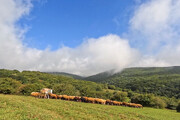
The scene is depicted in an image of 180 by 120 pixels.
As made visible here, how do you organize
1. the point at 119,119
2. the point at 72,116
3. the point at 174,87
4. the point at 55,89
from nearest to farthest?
1. the point at 72,116
2. the point at 119,119
3. the point at 55,89
4. the point at 174,87

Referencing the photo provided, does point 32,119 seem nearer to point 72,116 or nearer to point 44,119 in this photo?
point 44,119

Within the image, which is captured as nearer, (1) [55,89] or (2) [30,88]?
(2) [30,88]

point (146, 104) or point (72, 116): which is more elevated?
point (72, 116)

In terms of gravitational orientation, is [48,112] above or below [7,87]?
below

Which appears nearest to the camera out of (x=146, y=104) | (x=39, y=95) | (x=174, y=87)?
(x=39, y=95)

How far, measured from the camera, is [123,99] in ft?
176

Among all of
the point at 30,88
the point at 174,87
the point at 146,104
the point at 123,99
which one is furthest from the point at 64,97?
the point at 174,87

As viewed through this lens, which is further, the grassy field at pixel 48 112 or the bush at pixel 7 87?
the bush at pixel 7 87

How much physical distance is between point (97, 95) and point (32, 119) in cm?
4535

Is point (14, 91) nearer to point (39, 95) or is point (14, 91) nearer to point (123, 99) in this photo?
point (39, 95)

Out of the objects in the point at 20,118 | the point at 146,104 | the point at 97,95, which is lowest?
the point at 146,104

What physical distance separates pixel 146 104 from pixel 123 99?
9.63 metres

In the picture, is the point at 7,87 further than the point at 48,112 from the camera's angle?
Yes

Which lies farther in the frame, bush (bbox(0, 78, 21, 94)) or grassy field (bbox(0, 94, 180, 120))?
bush (bbox(0, 78, 21, 94))
